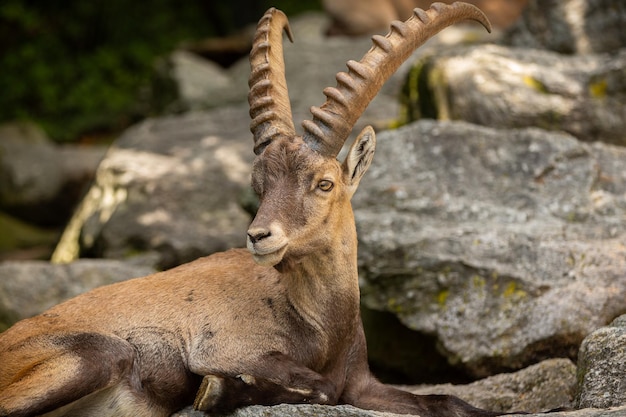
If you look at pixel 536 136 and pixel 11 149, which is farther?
pixel 11 149

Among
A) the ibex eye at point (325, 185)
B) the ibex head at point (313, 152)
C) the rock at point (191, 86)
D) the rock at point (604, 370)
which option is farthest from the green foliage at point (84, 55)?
the rock at point (604, 370)

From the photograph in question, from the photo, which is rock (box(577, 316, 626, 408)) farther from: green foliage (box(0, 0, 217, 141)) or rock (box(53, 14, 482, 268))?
green foliage (box(0, 0, 217, 141))

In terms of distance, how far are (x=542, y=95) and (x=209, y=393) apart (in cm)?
580

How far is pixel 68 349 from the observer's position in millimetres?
6172

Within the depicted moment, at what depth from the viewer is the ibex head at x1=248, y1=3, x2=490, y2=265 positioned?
6.01 metres

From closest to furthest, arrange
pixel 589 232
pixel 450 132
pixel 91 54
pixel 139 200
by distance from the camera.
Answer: pixel 589 232
pixel 450 132
pixel 139 200
pixel 91 54

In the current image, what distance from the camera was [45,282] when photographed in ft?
31.2

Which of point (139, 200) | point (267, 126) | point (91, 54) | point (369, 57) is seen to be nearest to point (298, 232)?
point (267, 126)

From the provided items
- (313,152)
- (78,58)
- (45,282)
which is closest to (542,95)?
(313,152)

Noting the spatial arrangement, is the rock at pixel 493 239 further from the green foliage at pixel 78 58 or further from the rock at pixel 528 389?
the green foliage at pixel 78 58

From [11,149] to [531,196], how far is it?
1322cm

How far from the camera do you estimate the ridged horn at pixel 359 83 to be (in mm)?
6375

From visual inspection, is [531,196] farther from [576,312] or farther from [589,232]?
[576,312]

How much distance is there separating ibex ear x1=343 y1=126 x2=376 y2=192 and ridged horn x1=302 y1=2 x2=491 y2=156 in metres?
0.13
